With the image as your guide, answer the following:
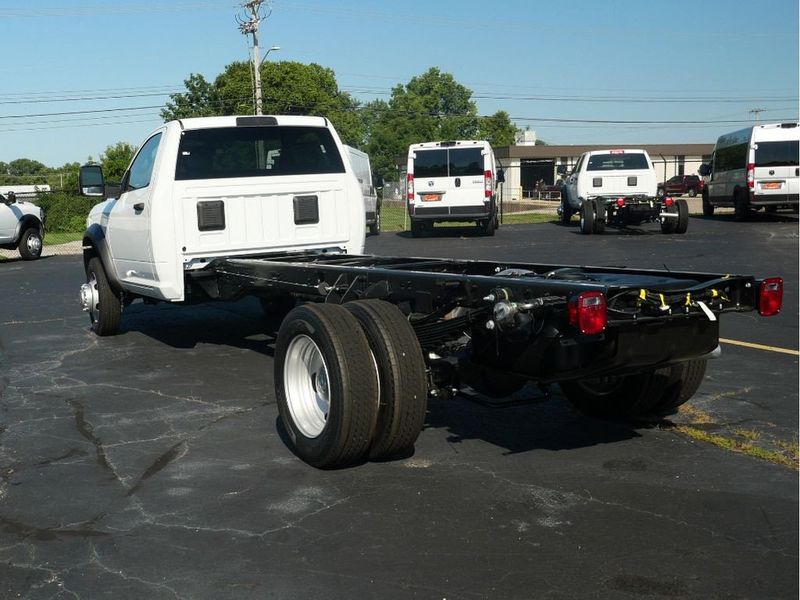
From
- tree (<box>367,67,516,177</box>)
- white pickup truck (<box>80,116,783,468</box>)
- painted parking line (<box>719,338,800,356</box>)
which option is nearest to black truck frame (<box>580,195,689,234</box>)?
painted parking line (<box>719,338,800,356</box>)

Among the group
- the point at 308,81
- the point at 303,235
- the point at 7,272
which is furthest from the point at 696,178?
the point at 303,235

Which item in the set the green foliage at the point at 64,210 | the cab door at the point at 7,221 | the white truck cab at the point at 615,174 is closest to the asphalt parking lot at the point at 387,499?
the cab door at the point at 7,221

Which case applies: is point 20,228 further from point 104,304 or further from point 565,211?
point 565,211

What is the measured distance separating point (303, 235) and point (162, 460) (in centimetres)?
378

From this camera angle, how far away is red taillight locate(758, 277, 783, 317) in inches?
197

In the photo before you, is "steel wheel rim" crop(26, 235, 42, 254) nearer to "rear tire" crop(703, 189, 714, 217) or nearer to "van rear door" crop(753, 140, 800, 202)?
"van rear door" crop(753, 140, 800, 202)

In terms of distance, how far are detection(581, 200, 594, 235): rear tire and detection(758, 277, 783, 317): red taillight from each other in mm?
19644

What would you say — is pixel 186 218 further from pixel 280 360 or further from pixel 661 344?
pixel 661 344

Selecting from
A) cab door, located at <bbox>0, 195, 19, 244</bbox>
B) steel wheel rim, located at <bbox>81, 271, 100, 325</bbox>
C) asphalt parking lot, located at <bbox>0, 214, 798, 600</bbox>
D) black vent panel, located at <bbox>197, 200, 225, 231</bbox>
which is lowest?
asphalt parking lot, located at <bbox>0, 214, 798, 600</bbox>

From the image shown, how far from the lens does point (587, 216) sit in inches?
963

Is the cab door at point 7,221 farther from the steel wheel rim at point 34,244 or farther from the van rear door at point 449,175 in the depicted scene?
the van rear door at point 449,175

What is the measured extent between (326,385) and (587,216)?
19759 mm

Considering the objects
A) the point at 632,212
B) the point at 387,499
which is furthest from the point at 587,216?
the point at 387,499

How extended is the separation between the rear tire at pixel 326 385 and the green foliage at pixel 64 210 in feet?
106
